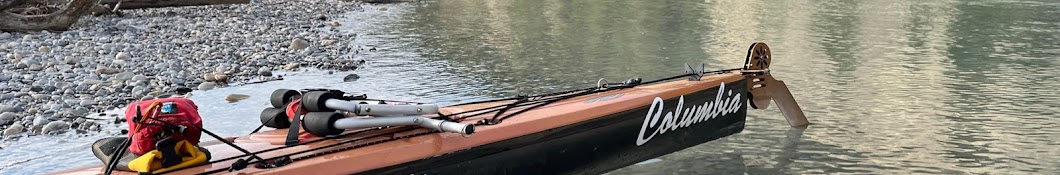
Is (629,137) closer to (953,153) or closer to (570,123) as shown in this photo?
(570,123)

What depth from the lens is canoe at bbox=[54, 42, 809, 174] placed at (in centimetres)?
433

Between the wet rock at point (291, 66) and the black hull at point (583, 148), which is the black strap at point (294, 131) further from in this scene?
the wet rock at point (291, 66)

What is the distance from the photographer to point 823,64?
12.7 metres

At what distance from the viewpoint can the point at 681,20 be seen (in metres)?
20.8

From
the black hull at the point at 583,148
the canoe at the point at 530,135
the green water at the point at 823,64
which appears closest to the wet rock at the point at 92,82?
the green water at the point at 823,64

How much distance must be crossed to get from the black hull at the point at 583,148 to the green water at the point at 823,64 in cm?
32

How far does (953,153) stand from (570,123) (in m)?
3.35

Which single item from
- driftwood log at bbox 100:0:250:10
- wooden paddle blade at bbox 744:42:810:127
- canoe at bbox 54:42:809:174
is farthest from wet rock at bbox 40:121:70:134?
driftwood log at bbox 100:0:250:10

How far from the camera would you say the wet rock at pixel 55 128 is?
707cm

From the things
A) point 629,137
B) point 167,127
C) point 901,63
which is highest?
point 167,127

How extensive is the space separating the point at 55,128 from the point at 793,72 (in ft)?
27.3

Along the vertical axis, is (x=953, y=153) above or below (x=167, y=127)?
below

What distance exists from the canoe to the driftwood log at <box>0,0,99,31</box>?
32.3ft

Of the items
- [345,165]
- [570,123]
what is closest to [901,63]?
[570,123]
